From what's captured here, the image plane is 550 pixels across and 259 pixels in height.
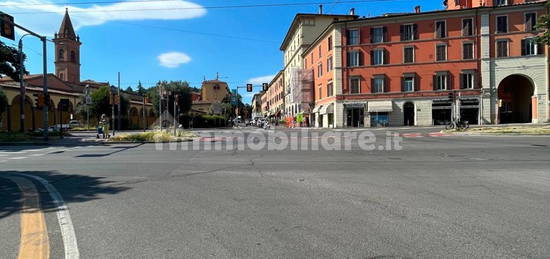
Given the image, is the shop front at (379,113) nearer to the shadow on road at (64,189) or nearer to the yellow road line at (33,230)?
the shadow on road at (64,189)

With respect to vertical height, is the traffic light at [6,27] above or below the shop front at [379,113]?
above

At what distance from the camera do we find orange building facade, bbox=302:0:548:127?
45.5 m

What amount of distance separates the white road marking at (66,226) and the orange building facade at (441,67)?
44441mm

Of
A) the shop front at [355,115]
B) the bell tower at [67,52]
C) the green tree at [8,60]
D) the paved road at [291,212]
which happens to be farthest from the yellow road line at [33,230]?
the bell tower at [67,52]

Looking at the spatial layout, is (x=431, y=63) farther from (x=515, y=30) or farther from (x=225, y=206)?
(x=225, y=206)

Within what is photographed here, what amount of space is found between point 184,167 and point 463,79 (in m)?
43.6

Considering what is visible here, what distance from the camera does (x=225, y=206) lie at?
6496 millimetres

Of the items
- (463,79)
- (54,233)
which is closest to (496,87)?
(463,79)

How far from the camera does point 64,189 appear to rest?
27.0ft

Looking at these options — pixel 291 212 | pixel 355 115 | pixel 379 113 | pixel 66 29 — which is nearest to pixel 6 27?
pixel 291 212

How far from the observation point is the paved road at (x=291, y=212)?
14.4ft

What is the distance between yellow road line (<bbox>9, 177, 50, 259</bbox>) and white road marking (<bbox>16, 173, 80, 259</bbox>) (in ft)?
0.62

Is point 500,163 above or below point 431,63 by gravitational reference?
below

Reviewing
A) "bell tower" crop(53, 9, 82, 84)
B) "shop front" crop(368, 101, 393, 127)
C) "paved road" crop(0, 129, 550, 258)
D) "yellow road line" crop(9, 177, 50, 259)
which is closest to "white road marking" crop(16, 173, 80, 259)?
"paved road" crop(0, 129, 550, 258)
